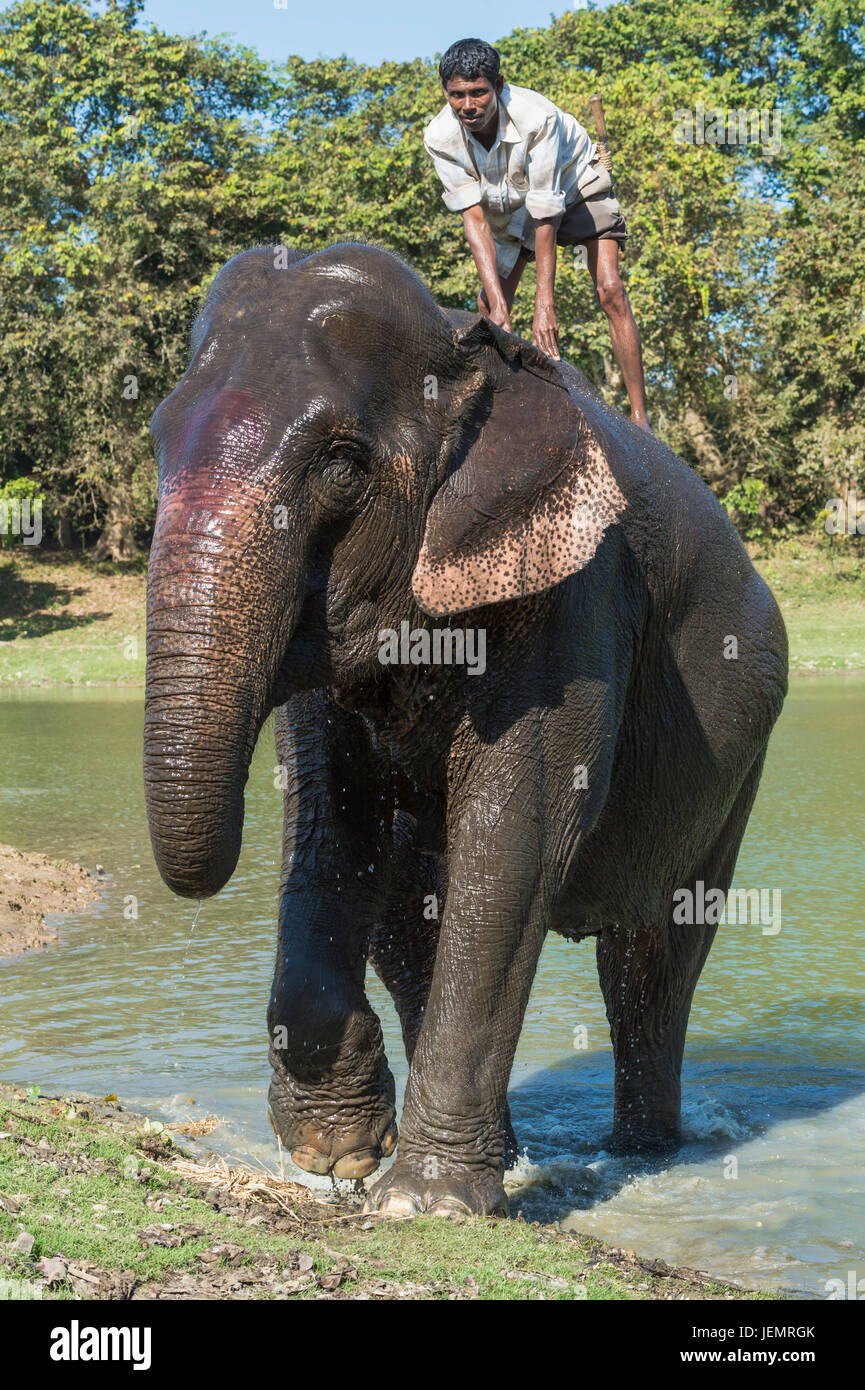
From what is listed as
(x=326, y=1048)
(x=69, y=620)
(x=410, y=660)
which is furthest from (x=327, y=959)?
(x=69, y=620)

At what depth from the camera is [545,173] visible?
645cm

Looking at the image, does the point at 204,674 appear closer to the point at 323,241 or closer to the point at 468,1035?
the point at 468,1035

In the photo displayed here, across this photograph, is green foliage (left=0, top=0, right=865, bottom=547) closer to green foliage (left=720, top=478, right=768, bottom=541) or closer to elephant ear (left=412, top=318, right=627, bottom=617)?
green foliage (left=720, top=478, right=768, bottom=541)

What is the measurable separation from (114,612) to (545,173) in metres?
31.8

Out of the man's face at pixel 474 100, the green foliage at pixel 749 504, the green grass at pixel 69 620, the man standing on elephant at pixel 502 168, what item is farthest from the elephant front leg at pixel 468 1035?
the green foliage at pixel 749 504

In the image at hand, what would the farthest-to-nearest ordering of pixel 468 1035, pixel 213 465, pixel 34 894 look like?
1. pixel 34 894
2. pixel 468 1035
3. pixel 213 465

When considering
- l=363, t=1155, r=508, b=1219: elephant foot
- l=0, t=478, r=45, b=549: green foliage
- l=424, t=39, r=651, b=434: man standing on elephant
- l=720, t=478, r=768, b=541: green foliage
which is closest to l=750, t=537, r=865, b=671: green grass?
l=720, t=478, r=768, b=541: green foliage

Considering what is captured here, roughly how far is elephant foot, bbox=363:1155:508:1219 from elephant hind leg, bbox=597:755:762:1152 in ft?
7.18

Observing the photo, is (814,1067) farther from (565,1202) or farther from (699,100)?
(699,100)

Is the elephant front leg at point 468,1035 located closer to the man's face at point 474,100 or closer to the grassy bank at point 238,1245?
the grassy bank at point 238,1245

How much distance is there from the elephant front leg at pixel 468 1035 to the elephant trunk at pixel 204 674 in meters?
1.04

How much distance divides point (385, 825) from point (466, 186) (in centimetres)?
259

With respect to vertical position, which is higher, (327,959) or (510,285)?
(510,285)
